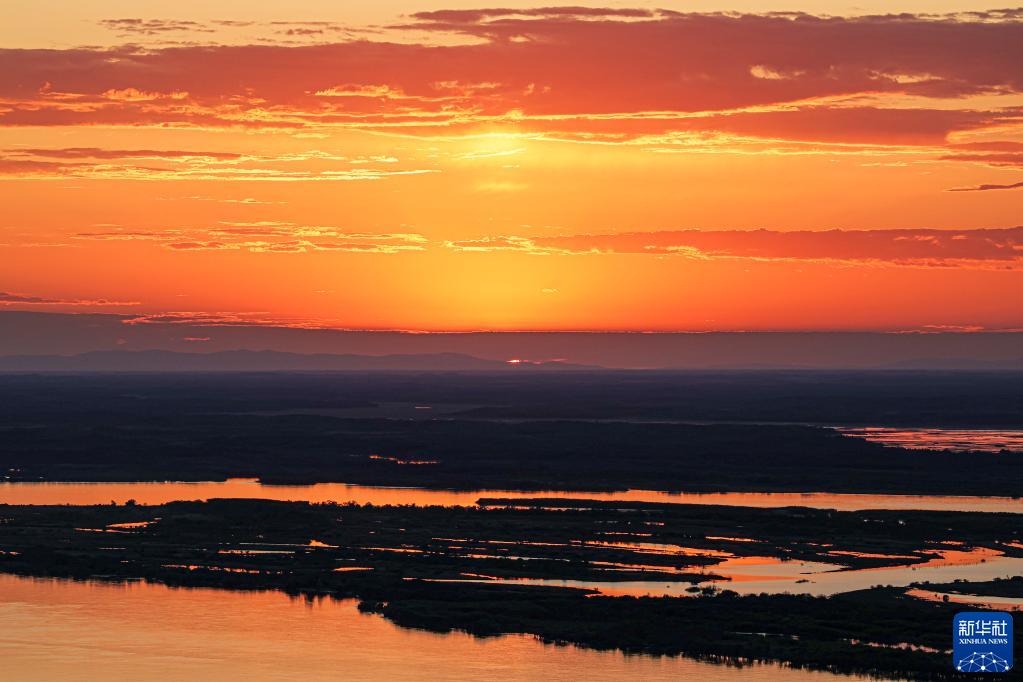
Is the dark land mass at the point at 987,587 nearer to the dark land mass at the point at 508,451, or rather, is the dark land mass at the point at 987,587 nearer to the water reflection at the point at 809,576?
the water reflection at the point at 809,576

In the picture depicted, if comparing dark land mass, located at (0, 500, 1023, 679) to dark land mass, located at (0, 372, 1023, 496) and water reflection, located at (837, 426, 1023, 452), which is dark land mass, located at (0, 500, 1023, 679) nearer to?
dark land mass, located at (0, 372, 1023, 496)

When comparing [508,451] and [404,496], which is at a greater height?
[508,451]

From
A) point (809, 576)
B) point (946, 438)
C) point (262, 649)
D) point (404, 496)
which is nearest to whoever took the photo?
point (262, 649)

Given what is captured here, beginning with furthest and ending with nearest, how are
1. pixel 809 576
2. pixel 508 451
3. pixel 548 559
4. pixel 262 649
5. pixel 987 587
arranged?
pixel 508 451 → pixel 548 559 → pixel 809 576 → pixel 987 587 → pixel 262 649

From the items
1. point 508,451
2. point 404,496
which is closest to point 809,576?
point 404,496

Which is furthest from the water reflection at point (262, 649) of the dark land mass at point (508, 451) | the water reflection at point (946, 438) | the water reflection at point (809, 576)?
the water reflection at point (946, 438)

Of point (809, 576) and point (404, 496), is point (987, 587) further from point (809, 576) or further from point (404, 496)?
point (404, 496)

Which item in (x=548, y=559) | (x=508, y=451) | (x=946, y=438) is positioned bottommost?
(x=548, y=559)

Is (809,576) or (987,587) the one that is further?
(809,576)
